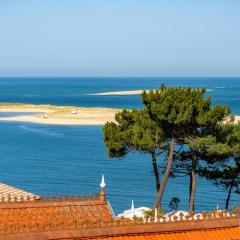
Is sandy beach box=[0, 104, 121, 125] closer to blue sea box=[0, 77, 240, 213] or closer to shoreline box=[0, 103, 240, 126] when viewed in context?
shoreline box=[0, 103, 240, 126]

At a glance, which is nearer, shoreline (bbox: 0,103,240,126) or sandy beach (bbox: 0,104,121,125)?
shoreline (bbox: 0,103,240,126)

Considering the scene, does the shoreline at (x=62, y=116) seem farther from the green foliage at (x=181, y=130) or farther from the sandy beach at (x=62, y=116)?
the green foliage at (x=181, y=130)

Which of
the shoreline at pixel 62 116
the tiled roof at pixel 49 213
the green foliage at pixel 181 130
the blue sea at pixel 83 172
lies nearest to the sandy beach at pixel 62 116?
the shoreline at pixel 62 116

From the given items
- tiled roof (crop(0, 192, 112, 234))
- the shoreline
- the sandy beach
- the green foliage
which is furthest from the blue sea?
the sandy beach

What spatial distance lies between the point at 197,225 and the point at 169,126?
13.2 m

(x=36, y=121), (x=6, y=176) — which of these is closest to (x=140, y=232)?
(x=6, y=176)

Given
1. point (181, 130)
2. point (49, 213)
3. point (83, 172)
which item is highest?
point (181, 130)

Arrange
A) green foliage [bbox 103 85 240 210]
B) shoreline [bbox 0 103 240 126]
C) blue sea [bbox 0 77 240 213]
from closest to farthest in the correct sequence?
green foliage [bbox 103 85 240 210] < blue sea [bbox 0 77 240 213] < shoreline [bbox 0 103 240 126]

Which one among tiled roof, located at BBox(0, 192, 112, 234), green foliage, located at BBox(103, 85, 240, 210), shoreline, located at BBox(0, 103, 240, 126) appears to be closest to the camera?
tiled roof, located at BBox(0, 192, 112, 234)

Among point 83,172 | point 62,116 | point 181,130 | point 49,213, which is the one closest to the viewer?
point 49,213

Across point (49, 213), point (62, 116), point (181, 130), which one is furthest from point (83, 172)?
point (62, 116)

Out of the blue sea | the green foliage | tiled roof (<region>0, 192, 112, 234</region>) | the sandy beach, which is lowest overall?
the sandy beach

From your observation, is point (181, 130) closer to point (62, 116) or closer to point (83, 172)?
point (83, 172)

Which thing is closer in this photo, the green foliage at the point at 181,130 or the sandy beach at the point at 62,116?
the green foliage at the point at 181,130
